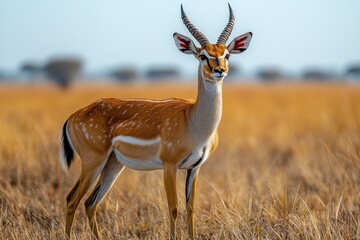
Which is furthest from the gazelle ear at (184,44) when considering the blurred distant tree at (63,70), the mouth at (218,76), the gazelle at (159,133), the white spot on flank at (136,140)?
the blurred distant tree at (63,70)

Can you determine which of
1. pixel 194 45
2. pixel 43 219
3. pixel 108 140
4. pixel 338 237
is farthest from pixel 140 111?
pixel 338 237

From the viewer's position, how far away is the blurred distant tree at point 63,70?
57406 millimetres

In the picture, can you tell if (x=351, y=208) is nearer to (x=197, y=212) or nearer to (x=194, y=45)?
(x=197, y=212)

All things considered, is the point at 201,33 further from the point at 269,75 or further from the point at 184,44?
the point at 269,75

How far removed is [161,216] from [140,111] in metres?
1.05

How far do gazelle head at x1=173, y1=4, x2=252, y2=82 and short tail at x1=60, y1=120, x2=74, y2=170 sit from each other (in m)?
1.48

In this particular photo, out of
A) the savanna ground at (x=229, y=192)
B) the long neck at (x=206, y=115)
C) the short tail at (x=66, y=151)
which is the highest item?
the long neck at (x=206, y=115)

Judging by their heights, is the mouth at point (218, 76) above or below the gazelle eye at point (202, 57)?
below

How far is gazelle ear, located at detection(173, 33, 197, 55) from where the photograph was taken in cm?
560

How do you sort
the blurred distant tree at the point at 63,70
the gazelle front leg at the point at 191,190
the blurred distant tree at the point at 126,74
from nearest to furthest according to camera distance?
the gazelle front leg at the point at 191,190 → the blurred distant tree at the point at 63,70 → the blurred distant tree at the point at 126,74

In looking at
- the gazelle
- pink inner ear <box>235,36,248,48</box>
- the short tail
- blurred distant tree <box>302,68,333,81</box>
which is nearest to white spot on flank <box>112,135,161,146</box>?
the gazelle

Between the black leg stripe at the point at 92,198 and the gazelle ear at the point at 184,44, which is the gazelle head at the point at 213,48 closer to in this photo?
the gazelle ear at the point at 184,44

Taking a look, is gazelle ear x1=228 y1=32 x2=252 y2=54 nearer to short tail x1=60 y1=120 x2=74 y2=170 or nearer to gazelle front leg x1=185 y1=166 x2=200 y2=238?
gazelle front leg x1=185 y1=166 x2=200 y2=238

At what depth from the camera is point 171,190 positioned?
5512 mm
